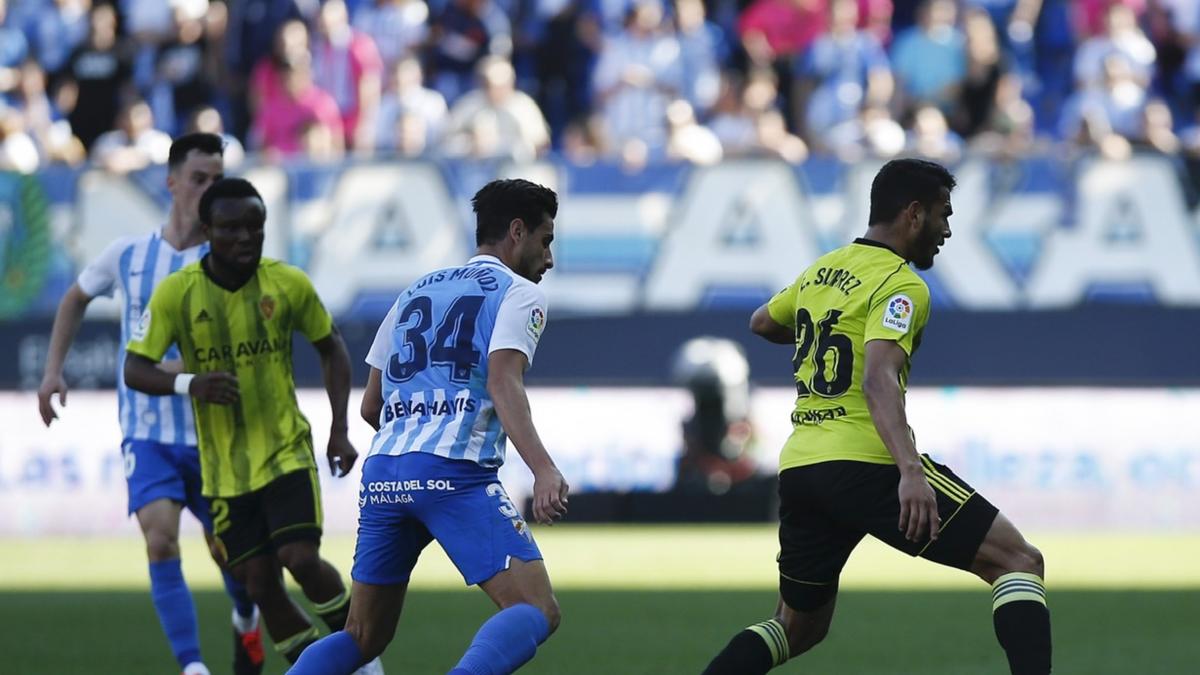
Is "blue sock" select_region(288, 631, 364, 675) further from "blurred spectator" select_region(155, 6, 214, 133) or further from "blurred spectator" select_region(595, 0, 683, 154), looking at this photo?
"blurred spectator" select_region(155, 6, 214, 133)

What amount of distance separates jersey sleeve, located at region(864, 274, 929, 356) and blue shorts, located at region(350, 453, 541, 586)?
1.26m

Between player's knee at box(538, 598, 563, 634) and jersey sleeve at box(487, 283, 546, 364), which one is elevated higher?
jersey sleeve at box(487, 283, 546, 364)

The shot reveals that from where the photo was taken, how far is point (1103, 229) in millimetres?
15914

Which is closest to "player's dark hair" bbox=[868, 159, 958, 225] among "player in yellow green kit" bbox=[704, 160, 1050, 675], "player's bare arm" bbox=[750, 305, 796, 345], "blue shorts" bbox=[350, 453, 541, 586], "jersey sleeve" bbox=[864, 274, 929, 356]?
"player in yellow green kit" bbox=[704, 160, 1050, 675]

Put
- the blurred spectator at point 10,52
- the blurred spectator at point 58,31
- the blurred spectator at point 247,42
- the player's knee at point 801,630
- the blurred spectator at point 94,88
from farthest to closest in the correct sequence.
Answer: the blurred spectator at point 58,31
the blurred spectator at point 247,42
the blurred spectator at point 94,88
the blurred spectator at point 10,52
the player's knee at point 801,630

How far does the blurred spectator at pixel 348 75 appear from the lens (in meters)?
18.0

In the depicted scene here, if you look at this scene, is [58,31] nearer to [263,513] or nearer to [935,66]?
[935,66]

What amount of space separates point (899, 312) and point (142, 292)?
3614 millimetres

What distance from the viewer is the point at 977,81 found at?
692 inches

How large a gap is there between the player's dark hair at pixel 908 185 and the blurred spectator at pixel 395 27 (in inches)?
485

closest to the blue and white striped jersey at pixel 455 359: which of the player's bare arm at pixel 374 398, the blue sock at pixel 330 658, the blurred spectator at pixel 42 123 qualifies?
the player's bare arm at pixel 374 398

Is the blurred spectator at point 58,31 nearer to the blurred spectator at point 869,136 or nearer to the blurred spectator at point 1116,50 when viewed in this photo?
the blurred spectator at point 869,136

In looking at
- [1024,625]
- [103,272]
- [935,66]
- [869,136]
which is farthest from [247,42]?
[1024,625]

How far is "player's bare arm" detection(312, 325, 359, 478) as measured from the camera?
24.8 ft
